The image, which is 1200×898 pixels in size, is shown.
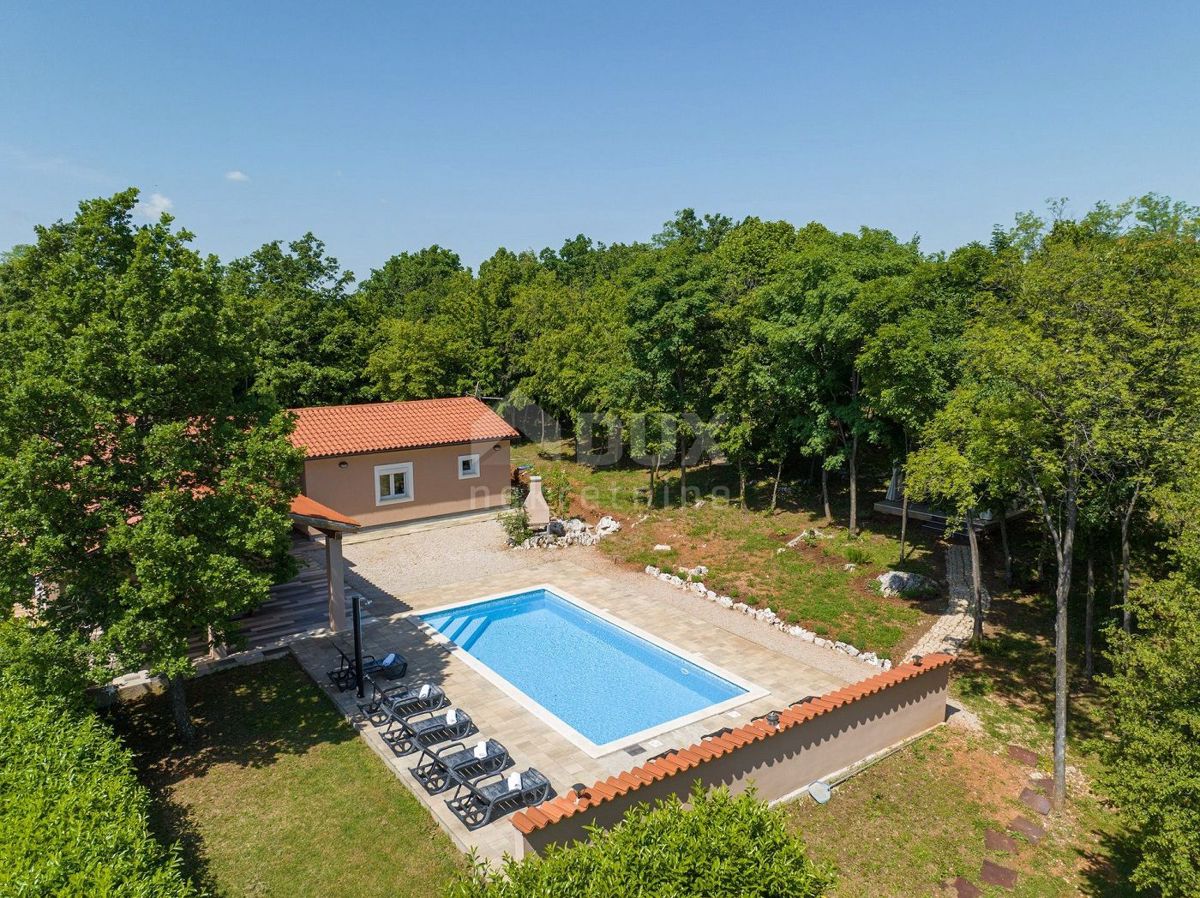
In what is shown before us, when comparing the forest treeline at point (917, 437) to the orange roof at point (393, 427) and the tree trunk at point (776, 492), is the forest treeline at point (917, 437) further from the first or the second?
the orange roof at point (393, 427)

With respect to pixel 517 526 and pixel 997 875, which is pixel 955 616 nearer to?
pixel 997 875

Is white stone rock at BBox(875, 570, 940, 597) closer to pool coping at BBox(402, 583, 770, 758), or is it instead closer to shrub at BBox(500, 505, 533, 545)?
pool coping at BBox(402, 583, 770, 758)

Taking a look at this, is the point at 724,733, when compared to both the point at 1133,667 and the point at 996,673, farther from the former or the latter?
the point at 996,673

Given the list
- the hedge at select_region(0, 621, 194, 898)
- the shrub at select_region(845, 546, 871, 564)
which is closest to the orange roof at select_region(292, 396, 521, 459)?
the shrub at select_region(845, 546, 871, 564)

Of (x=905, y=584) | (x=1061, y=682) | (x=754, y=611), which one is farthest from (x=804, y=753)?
(x=905, y=584)

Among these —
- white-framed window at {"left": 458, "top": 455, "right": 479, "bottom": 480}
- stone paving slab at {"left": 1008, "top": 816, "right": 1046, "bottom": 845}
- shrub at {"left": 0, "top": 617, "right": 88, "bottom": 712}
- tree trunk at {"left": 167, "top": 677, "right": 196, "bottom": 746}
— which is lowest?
stone paving slab at {"left": 1008, "top": 816, "right": 1046, "bottom": 845}

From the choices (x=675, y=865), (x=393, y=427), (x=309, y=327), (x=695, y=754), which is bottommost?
(x=695, y=754)
